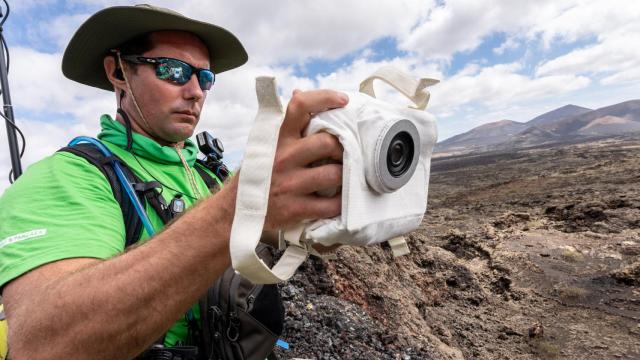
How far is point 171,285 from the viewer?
1.07 meters

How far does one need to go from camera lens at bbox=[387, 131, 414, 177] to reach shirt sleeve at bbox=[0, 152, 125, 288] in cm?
94

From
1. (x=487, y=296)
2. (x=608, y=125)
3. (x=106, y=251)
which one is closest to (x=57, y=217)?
(x=106, y=251)

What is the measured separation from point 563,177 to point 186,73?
1375 inches

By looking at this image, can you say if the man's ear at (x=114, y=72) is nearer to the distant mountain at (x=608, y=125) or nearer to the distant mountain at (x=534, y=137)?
the distant mountain at (x=534, y=137)

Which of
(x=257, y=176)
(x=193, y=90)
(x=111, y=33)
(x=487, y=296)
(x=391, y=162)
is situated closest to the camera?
(x=257, y=176)

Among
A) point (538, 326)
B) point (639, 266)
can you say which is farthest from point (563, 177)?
point (538, 326)

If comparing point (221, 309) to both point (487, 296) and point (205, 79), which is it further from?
point (487, 296)

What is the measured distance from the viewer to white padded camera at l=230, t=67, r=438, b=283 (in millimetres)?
996

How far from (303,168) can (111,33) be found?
1.75 meters

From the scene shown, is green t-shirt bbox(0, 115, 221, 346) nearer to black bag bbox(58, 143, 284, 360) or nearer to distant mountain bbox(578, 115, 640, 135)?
black bag bbox(58, 143, 284, 360)

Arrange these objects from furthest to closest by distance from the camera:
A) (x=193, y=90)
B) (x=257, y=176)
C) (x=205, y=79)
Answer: (x=205, y=79)
(x=193, y=90)
(x=257, y=176)

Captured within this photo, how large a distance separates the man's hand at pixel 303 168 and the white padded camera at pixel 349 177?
25mm

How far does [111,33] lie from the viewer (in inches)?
83.4

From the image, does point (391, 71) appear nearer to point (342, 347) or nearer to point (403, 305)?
point (342, 347)
